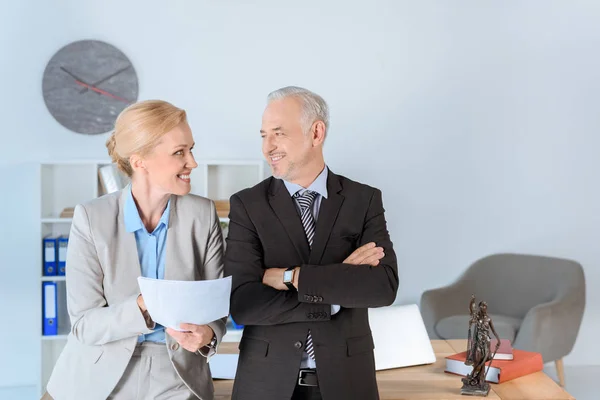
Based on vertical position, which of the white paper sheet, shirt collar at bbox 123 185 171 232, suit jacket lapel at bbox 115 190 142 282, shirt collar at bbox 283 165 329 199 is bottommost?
the white paper sheet

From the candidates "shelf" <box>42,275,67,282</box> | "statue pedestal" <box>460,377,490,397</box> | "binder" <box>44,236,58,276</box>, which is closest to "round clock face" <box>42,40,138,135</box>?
"binder" <box>44,236,58,276</box>

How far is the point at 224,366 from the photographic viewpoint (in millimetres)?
2832

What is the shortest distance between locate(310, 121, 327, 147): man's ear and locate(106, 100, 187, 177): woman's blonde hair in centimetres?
46

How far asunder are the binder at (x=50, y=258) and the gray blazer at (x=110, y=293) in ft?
10.4

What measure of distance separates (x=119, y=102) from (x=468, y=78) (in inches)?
107

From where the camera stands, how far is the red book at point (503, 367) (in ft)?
9.35

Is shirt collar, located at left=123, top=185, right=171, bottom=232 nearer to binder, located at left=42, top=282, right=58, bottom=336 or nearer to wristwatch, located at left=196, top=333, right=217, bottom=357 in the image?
wristwatch, located at left=196, top=333, right=217, bottom=357

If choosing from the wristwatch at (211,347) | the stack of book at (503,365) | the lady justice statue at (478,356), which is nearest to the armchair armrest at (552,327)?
the stack of book at (503,365)

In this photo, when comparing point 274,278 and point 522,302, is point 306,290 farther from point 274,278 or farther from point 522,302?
point 522,302

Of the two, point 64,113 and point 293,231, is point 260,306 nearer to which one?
point 293,231

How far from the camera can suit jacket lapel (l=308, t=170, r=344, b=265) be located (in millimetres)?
2357

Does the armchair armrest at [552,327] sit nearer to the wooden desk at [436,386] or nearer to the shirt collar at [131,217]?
the wooden desk at [436,386]

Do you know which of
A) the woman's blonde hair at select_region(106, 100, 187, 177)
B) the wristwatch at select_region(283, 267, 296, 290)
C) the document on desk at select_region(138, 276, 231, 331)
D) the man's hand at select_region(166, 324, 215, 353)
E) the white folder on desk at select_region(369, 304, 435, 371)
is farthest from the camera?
A: the white folder on desk at select_region(369, 304, 435, 371)

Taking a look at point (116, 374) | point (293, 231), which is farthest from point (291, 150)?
point (116, 374)
